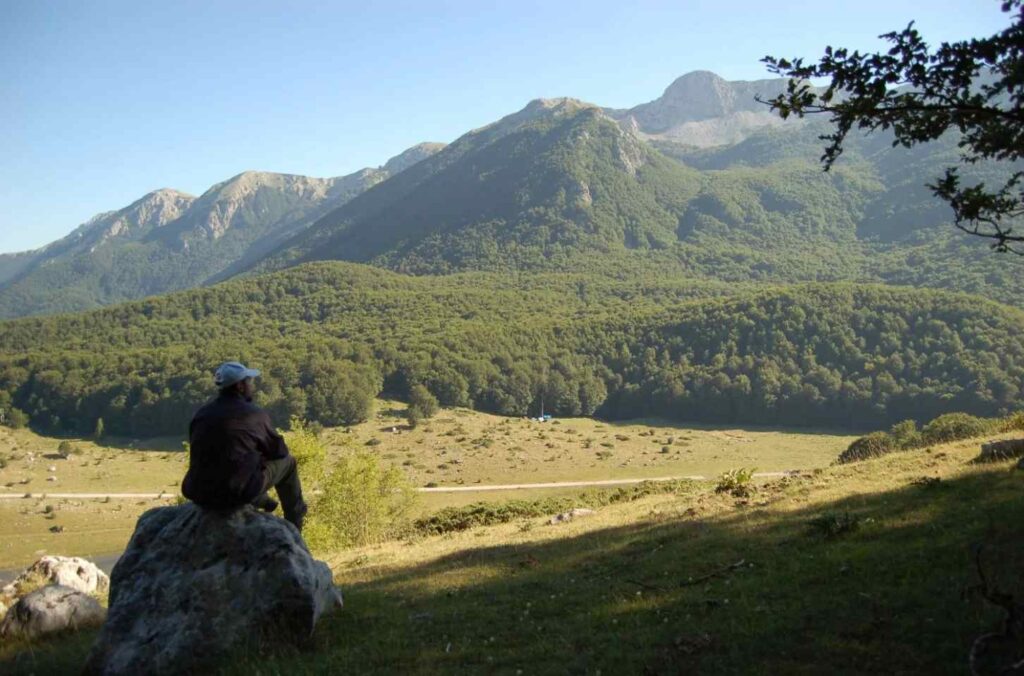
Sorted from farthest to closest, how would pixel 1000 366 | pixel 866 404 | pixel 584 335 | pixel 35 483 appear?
pixel 584 335
pixel 866 404
pixel 1000 366
pixel 35 483

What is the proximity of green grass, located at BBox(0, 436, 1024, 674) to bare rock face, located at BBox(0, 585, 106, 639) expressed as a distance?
493mm

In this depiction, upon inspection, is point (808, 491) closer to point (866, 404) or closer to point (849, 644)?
point (849, 644)

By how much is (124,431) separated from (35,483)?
Result: 41.8 m

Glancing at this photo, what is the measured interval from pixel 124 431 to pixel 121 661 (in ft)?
494

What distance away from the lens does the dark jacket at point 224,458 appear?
8.59 m

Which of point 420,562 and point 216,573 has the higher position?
point 216,573

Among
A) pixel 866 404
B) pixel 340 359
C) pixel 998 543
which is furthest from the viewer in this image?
pixel 340 359

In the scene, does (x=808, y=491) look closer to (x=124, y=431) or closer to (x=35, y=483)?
(x=35, y=483)

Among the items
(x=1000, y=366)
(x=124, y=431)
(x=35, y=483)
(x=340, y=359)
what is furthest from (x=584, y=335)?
(x=35, y=483)

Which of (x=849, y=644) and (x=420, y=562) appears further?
(x=420, y=562)

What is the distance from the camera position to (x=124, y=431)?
138250mm

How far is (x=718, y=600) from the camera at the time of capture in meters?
8.62

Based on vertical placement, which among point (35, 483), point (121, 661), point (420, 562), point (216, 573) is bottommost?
point (35, 483)

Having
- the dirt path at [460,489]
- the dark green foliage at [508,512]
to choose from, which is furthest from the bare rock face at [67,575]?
the dirt path at [460,489]
